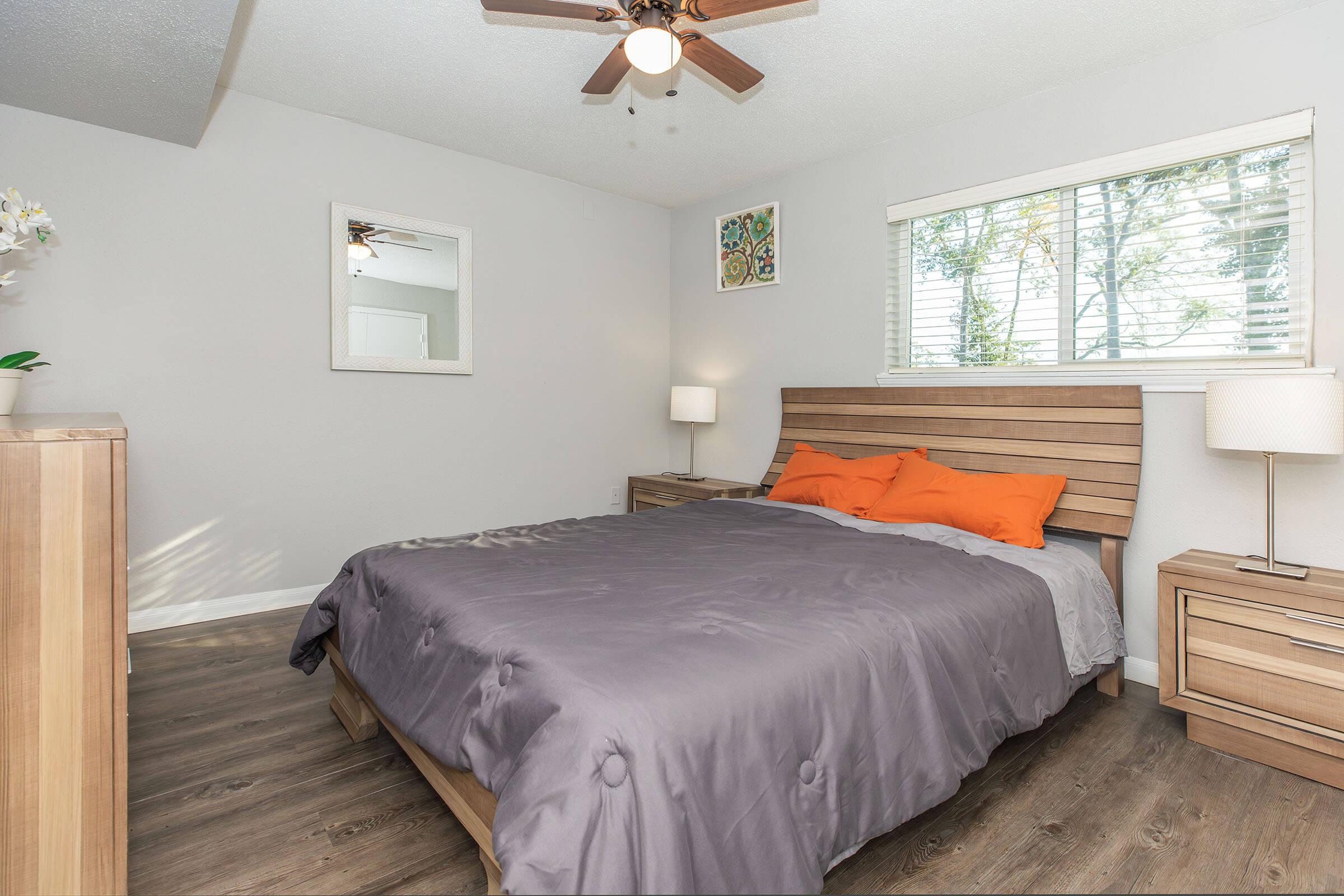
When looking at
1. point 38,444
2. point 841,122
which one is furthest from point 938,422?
point 38,444

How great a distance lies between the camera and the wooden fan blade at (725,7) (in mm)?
2109

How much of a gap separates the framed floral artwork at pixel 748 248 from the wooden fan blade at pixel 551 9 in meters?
2.31

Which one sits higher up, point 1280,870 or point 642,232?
point 642,232

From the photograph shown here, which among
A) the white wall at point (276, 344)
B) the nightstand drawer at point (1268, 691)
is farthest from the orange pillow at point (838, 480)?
the white wall at point (276, 344)

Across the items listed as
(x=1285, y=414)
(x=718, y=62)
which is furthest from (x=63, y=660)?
(x=1285, y=414)

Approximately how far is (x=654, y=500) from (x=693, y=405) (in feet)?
2.34

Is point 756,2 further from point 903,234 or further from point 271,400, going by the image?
point 271,400

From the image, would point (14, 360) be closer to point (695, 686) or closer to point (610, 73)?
point (610, 73)

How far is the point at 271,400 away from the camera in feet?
11.6

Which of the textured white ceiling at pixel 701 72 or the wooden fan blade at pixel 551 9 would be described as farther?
the textured white ceiling at pixel 701 72

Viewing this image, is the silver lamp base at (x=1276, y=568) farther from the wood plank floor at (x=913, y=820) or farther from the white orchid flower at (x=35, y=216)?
the white orchid flower at (x=35, y=216)

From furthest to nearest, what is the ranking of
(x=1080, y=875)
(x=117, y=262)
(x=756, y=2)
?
(x=117, y=262), (x=756, y=2), (x=1080, y=875)

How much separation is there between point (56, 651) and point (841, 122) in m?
3.72

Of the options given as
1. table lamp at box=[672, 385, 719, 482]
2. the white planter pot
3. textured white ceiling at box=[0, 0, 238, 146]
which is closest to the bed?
the white planter pot
